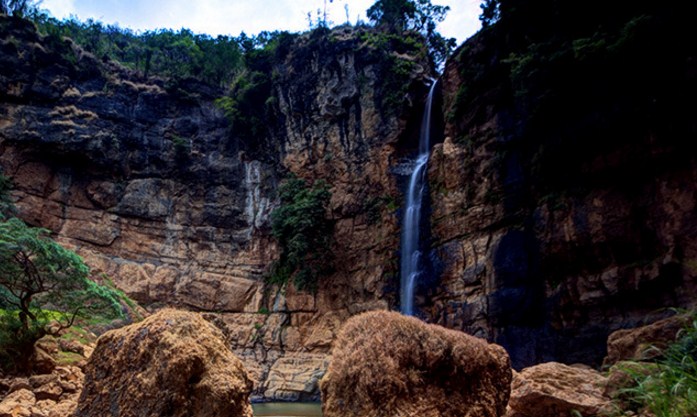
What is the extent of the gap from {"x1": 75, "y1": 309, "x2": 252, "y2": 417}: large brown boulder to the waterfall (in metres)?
19.5

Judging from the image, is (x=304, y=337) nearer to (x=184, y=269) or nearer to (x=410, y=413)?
(x=184, y=269)

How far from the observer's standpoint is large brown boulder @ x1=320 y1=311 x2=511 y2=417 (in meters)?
4.32

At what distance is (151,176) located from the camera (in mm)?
31609

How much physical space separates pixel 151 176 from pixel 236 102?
794cm

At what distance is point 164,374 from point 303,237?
2449cm

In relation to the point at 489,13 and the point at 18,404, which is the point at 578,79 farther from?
the point at 18,404

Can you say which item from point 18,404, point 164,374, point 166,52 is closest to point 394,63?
point 166,52

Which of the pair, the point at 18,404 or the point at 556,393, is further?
the point at 18,404

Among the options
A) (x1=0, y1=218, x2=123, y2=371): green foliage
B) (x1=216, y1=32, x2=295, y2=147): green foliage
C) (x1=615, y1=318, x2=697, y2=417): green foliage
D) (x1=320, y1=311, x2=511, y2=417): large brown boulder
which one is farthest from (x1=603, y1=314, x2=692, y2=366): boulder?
(x1=216, y1=32, x2=295, y2=147): green foliage

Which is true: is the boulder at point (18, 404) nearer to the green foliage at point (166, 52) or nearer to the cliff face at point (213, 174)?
the cliff face at point (213, 174)

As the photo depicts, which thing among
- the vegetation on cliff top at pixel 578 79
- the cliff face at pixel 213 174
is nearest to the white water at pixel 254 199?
the cliff face at pixel 213 174

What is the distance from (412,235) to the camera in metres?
25.0

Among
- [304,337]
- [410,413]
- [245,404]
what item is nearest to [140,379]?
[245,404]

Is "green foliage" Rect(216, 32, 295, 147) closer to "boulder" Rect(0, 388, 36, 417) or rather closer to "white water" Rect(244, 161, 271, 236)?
"white water" Rect(244, 161, 271, 236)
